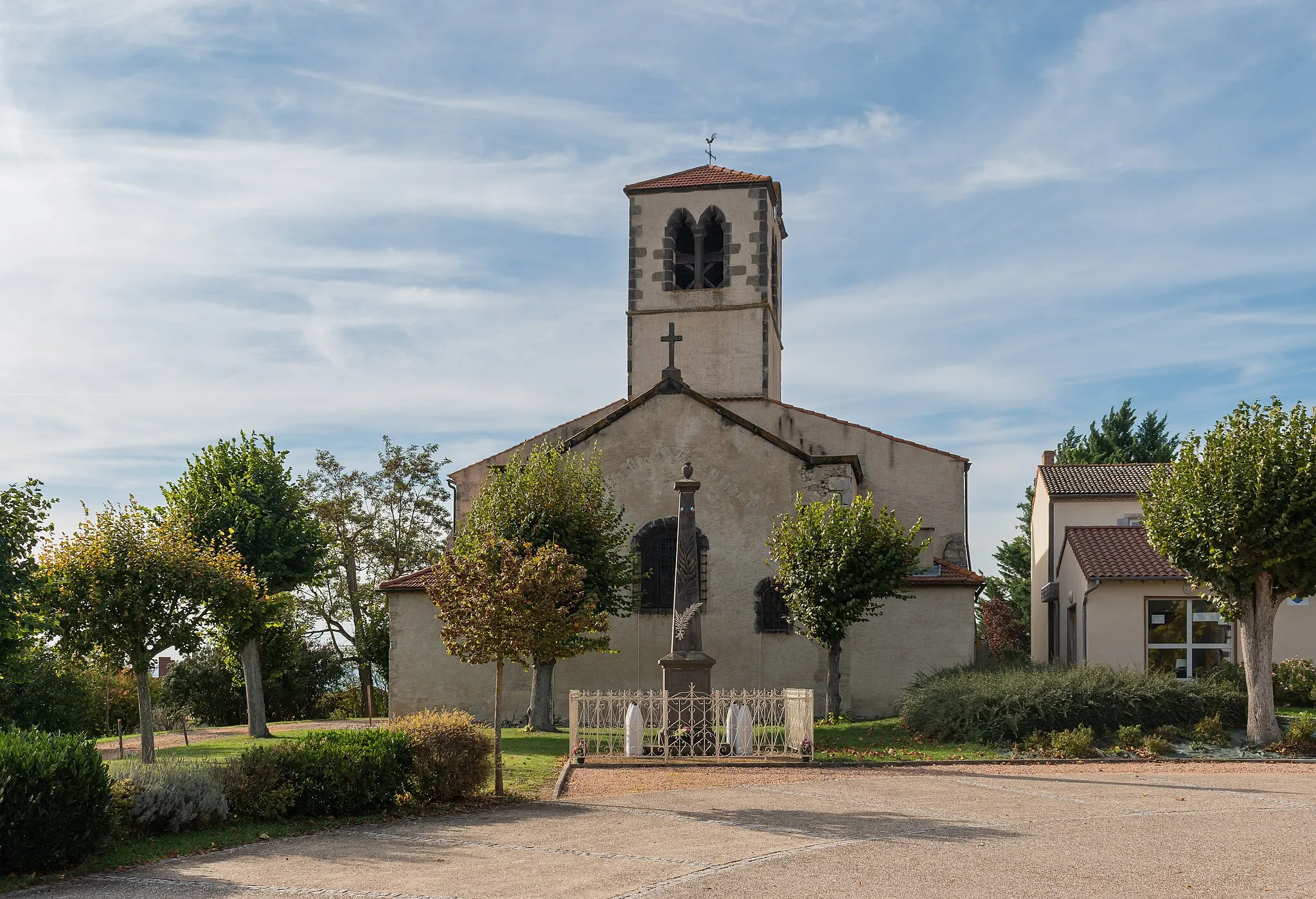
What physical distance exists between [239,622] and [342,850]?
10.8 meters

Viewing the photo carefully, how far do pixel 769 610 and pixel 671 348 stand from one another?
806 centimetres

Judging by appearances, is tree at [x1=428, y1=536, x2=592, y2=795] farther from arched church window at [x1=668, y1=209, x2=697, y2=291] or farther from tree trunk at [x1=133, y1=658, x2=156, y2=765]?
arched church window at [x1=668, y1=209, x2=697, y2=291]

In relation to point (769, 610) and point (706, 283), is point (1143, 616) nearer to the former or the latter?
point (769, 610)

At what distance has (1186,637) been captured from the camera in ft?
87.5

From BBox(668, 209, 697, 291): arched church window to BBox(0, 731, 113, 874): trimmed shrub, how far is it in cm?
2549

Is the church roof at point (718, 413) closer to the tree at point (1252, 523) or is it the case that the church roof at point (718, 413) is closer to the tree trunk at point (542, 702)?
the tree trunk at point (542, 702)

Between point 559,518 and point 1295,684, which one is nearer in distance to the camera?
point 559,518

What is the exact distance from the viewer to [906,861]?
1043 centimetres

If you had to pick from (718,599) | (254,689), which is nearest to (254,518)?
(254,689)

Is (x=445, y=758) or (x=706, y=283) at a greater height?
(x=706, y=283)

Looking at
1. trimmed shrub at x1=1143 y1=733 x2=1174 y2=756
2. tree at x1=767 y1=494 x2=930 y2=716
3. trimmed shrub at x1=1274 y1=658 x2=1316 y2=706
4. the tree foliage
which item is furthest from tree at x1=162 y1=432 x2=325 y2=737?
trimmed shrub at x1=1274 y1=658 x2=1316 y2=706

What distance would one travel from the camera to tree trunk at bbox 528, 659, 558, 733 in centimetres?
2434

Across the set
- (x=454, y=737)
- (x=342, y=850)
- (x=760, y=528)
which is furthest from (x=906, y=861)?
(x=760, y=528)

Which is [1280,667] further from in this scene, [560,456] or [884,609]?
[560,456]
